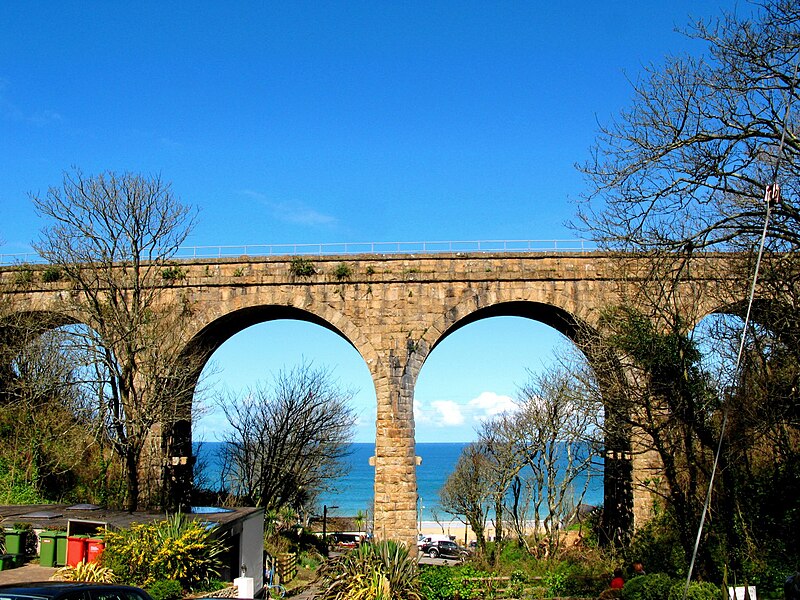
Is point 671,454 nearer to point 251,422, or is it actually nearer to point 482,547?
point 482,547

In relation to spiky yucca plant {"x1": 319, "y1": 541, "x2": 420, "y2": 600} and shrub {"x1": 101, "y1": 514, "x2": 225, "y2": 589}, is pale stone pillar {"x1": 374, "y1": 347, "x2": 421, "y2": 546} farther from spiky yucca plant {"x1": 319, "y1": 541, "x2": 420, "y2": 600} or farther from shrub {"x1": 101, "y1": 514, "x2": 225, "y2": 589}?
shrub {"x1": 101, "y1": 514, "x2": 225, "y2": 589}

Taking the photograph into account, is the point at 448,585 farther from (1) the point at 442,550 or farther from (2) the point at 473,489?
(1) the point at 442,550

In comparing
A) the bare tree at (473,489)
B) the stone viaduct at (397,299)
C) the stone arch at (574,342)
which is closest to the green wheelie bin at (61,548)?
the stone viaduct at (397,299)

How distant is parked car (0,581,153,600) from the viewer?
7273 millimetres

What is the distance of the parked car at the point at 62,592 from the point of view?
7.27 m

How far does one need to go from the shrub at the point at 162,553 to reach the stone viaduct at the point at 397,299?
616 cm

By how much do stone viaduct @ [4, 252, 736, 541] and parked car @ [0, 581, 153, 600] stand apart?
11.7 metres

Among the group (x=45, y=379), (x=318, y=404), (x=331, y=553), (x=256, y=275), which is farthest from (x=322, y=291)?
(x=331, y=553)

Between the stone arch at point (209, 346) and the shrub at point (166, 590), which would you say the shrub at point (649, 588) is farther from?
the stone arch at point (209, 346)

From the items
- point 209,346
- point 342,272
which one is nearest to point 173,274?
point 209,346

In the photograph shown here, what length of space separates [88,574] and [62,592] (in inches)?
233

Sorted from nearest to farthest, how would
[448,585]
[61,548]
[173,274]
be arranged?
[61,548] < [448,585] < [173,274]

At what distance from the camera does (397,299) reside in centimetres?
2062

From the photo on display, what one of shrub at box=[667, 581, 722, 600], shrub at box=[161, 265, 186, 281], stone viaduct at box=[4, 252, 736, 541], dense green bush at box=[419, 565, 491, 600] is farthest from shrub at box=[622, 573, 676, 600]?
shrub at box=[161, 265, 186, 281]
